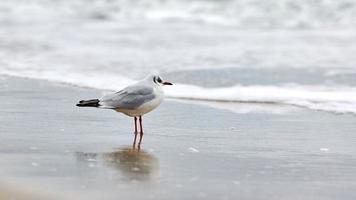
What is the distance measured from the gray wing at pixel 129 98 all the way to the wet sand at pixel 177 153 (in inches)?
8.3

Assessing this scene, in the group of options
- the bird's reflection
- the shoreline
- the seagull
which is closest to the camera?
the bird's reflection

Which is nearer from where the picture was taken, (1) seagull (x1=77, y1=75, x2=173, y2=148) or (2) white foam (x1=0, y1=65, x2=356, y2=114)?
(1) seagull (x1=77, y1=75, x2=173, y2=148)

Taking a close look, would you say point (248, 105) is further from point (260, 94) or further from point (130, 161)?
point (130, 161)

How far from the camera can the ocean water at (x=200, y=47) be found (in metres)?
9.30

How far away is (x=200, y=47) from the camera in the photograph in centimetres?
1292

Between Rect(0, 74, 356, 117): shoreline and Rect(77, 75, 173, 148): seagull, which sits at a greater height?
Rect(0, 74, 356, 117): shoreline

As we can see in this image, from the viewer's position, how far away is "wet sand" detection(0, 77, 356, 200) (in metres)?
4.91

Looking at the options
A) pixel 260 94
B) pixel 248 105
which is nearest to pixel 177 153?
pixel 248 105

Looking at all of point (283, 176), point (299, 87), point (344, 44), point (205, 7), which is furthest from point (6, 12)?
point (283, 176)

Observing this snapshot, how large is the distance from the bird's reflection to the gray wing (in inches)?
25.1

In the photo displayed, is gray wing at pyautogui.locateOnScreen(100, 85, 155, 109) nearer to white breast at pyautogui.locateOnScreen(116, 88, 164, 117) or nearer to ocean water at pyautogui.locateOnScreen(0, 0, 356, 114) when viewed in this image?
white breast at pyautogui.locateOnScreen(116, 88, 164, 117)

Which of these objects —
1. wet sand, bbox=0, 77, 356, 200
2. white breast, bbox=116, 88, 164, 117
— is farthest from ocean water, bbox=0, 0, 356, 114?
white breast, bbox=116, 88, 164, 117

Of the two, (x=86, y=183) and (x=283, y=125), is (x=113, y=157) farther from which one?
(x=283, y=125)

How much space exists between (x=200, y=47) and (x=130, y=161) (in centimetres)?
742
